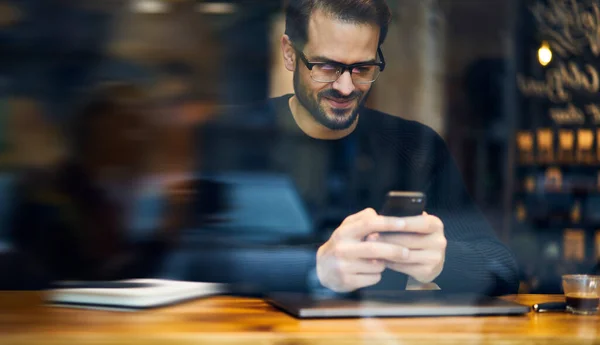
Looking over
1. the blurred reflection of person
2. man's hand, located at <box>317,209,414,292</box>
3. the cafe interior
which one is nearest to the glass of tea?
man's hand, located at <box>317,209,414,292</box>

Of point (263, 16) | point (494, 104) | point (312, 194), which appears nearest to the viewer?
point (312, 194)

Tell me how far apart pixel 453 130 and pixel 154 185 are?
4.31 ft

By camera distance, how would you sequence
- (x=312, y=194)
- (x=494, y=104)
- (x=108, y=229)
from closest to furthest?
(x=312, y=194)
(x=108, y=229)
(x=494, y=104)

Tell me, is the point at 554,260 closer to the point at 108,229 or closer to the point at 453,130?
the point at 453,130

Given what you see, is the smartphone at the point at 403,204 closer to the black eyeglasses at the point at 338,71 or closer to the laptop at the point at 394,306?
the laptop at the point at 394,306

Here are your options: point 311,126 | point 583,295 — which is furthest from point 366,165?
point 583,295

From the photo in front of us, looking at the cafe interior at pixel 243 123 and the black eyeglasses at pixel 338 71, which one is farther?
the cafe interior at pixel 243 123

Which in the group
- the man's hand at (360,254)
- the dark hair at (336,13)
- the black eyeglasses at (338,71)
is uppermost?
the dark hair at (336,13)

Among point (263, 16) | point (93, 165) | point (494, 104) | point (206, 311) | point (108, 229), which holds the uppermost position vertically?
point (263, 16)

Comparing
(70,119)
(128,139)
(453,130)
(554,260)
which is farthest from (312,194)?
(554,260)

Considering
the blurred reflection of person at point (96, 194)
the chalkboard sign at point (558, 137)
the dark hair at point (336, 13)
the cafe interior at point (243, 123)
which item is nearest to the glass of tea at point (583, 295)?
the cafe interior at point (243, 123)

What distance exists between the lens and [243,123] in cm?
316

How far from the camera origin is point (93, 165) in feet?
11.3

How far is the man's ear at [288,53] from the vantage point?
286 cm
